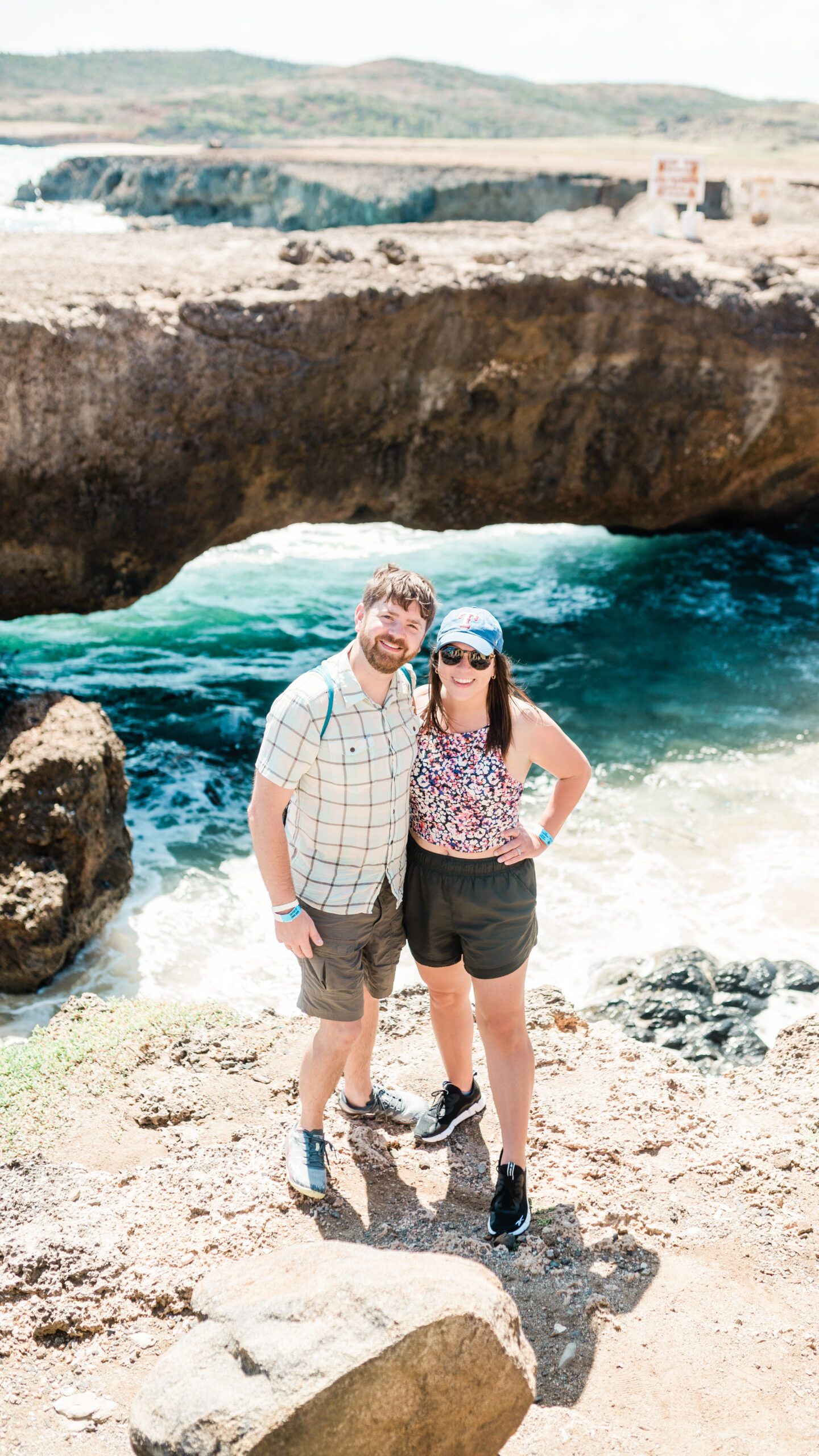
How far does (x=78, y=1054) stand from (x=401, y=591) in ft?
7.88

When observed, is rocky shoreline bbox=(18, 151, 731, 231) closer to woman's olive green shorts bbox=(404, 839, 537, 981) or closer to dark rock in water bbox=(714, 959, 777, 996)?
dark rock in water bbox=(714, 959, 777, 996)

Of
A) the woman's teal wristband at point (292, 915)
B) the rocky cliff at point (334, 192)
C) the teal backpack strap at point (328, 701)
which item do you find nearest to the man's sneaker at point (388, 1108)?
the woman's teal wristband at point (292, 915)

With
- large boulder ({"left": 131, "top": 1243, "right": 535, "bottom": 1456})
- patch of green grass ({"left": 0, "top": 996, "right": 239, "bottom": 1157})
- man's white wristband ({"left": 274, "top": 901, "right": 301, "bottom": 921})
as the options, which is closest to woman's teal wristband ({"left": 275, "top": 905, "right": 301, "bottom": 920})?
man's white wristband ({"left": 274, "top": 901, "right": 301, "bottom": 921})

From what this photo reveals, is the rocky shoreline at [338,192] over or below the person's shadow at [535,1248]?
over

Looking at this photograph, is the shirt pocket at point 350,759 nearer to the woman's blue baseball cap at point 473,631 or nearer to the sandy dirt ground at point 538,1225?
the woman's blue baseball cap at point 473,631

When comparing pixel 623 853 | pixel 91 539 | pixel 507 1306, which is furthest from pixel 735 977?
pixel 91 539

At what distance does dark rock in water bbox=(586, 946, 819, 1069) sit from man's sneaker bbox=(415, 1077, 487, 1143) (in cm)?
149

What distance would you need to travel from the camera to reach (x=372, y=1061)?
430 centimetres

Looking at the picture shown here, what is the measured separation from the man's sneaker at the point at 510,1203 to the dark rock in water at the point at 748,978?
2404mm

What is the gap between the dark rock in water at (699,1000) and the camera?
4945 millimetres

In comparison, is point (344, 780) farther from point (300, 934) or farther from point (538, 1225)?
point (538, 1225)

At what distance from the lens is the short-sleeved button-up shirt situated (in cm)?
294

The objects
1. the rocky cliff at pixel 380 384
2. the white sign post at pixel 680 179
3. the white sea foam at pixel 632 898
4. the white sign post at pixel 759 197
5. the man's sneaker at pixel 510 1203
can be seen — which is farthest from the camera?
the white sign post at pixel 759 197

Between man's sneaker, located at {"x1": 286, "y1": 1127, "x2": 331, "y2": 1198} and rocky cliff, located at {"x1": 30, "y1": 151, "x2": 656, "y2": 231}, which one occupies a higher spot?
rocky cliff, located at {"x1": 30, "y1": 151, "x2": 656, "y2": 231}
